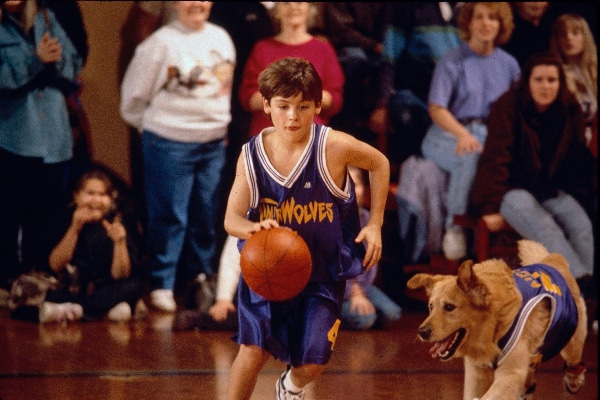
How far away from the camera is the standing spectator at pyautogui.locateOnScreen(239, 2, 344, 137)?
552 cm

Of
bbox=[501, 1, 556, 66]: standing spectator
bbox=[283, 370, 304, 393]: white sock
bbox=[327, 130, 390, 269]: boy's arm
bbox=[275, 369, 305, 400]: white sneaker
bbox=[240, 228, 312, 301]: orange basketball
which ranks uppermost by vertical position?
bbox=[501, 1, 556, 66]: standing spectator

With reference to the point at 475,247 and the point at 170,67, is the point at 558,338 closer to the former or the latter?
the point at 475,247

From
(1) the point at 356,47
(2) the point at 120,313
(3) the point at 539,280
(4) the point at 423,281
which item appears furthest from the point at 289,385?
(1) the point at 356,47

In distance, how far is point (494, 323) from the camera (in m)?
3.50

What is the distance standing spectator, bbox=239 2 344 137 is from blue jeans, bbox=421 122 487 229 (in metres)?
0.75

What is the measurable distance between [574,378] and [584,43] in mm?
2839

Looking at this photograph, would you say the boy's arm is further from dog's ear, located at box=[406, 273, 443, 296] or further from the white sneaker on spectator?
the white sneaker on spectator

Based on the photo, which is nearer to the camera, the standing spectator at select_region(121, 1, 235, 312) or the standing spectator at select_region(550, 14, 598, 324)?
the standing spectator at select_region(121, 1, 235, 312)

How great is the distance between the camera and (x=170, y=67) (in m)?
5.71

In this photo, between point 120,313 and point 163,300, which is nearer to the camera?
point 120,313

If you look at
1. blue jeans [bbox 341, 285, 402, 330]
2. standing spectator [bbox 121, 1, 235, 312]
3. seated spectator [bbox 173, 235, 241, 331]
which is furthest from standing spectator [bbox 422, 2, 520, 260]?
seated spectator [bbox 173, 235, 241, 331]

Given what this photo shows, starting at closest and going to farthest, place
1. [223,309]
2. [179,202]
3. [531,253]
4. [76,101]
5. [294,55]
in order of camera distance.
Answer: [531,253] → [223,309] → [294,55] → [179,202] → [76,101]

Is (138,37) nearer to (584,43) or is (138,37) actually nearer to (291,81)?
(584,43)

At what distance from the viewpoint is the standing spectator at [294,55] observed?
217 inches
